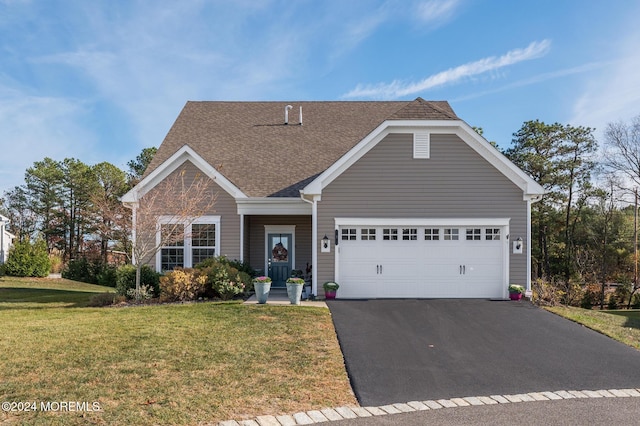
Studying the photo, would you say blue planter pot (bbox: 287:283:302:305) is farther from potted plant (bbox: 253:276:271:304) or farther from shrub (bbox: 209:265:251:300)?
shrub (bbox: 209:265:251:300)

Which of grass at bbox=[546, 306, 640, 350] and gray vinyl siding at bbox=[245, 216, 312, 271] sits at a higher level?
gray vinyl siding at bbox=[245, 216, 312, 271]

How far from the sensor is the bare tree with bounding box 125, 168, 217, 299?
14.3m

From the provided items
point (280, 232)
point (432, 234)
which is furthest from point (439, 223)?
point (280, 232)

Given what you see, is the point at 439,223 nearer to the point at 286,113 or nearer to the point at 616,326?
the point at 616,326

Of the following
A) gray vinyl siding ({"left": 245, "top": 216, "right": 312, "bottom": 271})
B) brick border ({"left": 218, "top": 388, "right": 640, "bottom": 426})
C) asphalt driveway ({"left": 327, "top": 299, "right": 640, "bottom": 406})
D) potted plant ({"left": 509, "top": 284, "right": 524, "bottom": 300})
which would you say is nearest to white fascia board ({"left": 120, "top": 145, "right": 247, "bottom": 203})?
gray vinyl siding ({"left": 245, "top": 216, "right": 312, "bottom": 271})

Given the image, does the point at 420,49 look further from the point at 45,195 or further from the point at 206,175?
the point at 45,195

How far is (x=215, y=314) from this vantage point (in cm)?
1095

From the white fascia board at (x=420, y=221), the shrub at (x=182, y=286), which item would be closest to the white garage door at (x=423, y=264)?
the white fascia board at (x=420, y=221)

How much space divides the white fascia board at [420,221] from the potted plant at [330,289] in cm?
179

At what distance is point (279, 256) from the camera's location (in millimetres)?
16828

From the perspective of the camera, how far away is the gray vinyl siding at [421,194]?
45.2 feet

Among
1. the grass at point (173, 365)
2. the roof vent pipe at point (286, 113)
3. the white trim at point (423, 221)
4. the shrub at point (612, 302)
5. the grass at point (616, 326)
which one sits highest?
the roof vent pipe at point (286, 113)

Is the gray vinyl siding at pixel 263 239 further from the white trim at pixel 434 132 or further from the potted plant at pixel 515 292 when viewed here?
the potted plant at pixel 515 292

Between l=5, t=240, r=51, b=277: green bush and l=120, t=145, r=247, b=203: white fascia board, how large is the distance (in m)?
14.0
